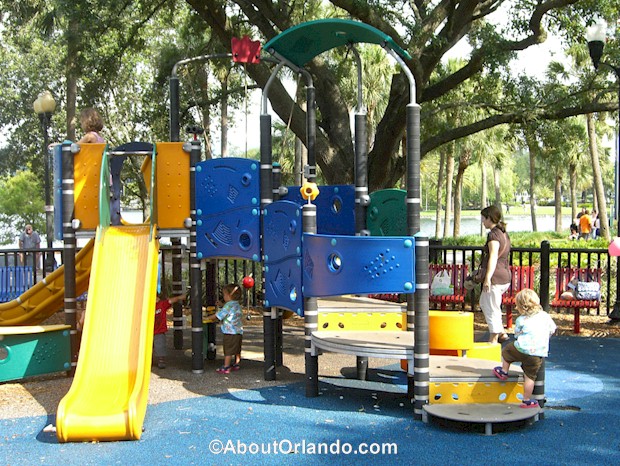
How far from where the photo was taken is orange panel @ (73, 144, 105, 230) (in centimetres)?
815

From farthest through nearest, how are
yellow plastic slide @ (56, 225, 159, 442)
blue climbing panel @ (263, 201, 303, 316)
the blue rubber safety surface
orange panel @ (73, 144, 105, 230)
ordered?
orange panel @ (73, 144, 105, 230)
blue climbing panel @ (263, 201, 303, 316)
yellow plastic slide @ (56, 225, 159, 442)
the blue rubber safety surface

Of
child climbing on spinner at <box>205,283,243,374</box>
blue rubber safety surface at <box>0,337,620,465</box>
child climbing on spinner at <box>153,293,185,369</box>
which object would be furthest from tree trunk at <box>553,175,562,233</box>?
blue rubber safety surface at <box>0,337,620,465</box>

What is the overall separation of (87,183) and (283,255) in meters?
2.34

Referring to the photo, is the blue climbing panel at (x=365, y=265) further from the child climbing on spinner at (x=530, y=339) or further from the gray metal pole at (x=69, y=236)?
the gray metal pole at (x=69, y=236)

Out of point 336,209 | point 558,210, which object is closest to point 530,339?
point 336,209

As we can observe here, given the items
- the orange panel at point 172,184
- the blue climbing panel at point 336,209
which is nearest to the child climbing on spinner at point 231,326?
the orange panel at point 172,184

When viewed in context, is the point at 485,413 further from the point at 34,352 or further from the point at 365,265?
the point at 34,352

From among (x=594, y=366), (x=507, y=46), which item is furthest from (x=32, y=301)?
(x=507, y=46)

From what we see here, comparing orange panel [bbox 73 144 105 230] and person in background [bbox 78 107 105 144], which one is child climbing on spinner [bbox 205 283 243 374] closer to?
orange panel [bbox 73 144 105 230]

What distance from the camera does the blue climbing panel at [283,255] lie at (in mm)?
7316

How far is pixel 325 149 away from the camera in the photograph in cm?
1434

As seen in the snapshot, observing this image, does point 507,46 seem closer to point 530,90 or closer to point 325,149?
point 530,90

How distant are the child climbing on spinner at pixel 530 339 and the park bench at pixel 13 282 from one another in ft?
32.4

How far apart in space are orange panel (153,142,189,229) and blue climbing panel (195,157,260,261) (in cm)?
16
